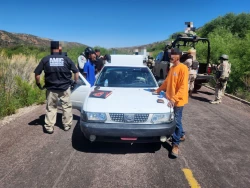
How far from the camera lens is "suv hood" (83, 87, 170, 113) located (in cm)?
412

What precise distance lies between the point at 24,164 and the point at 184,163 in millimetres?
2696

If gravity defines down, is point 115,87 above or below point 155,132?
above

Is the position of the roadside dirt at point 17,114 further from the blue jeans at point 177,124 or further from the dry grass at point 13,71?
the blue jeans at point 177,124

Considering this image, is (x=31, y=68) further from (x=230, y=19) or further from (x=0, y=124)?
(x=230, y=19)

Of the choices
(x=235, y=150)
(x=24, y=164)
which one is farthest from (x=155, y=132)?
(x=24, y=164)

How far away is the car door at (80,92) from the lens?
558 centimetres

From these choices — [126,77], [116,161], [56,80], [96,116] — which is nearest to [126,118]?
[96,116]

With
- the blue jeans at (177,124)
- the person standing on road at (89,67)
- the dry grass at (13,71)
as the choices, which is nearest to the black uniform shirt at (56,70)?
the person standing on road at (89,67)

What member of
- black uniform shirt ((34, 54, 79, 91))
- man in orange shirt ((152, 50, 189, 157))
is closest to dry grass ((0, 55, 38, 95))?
black uniform shirt ((34, 54, 79, 91))

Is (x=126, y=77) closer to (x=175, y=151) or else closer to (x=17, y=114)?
(x=175, y=151)

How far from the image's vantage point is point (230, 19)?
41.3m

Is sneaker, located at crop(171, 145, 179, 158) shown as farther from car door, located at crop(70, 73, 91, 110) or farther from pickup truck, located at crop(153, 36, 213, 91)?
pickup truck, located at crop(153, 36, 213, 91)

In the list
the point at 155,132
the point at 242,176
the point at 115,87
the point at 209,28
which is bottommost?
the point at 242,176

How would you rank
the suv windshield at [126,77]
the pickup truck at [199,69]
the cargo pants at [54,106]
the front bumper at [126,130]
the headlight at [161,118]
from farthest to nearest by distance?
1. the pickup truck at [199,69]
2. the suv windshield at [126,77]
3. the cargo pants at [54,106]
4. the headlight at [161,118]
5. the front bumper at [126,130]
